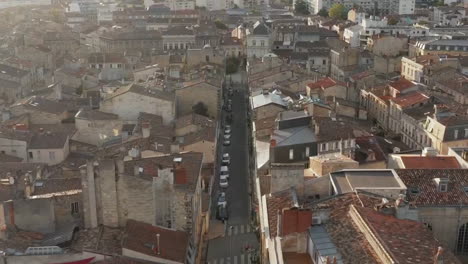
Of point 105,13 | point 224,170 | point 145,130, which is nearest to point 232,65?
point 224,170

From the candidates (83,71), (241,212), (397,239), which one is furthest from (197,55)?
(397,239)

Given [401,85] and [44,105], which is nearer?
[44,105]

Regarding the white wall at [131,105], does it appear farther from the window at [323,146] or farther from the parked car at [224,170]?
the window at [323,146]

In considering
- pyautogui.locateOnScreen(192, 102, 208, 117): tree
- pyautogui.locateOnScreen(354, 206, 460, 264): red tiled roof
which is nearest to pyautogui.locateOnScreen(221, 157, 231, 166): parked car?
pyautogui.locateOnScreen(192, 102, 208, 117): tree

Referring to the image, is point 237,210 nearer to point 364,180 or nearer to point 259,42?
point 364,180

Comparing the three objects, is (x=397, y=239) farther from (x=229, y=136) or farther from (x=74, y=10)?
(x=74, y=10)

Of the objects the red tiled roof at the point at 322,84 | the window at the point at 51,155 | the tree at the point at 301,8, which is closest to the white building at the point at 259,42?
the red tiled roof at the point at 322,84

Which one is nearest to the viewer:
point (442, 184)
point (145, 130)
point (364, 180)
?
point (442, 184)
